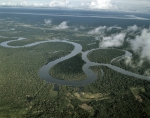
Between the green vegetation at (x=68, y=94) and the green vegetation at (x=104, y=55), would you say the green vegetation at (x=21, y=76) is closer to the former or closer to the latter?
the green vegetation at (x=68, y=94)

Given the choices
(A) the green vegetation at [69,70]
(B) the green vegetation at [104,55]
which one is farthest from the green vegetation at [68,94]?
(B) the green vegetation at [104,55]


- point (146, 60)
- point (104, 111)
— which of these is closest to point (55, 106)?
point (104, 111)

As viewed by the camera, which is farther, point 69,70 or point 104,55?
point 104,55

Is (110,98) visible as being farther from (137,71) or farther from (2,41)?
(2,41)

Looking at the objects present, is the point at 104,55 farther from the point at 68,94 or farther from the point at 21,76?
the point at 21,76

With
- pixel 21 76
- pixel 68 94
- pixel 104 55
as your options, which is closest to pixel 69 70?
pixel 21 76

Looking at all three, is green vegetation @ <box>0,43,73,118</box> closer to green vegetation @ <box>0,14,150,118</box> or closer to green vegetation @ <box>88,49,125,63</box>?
green vegetation @ <box>0,14,150,118</box>
